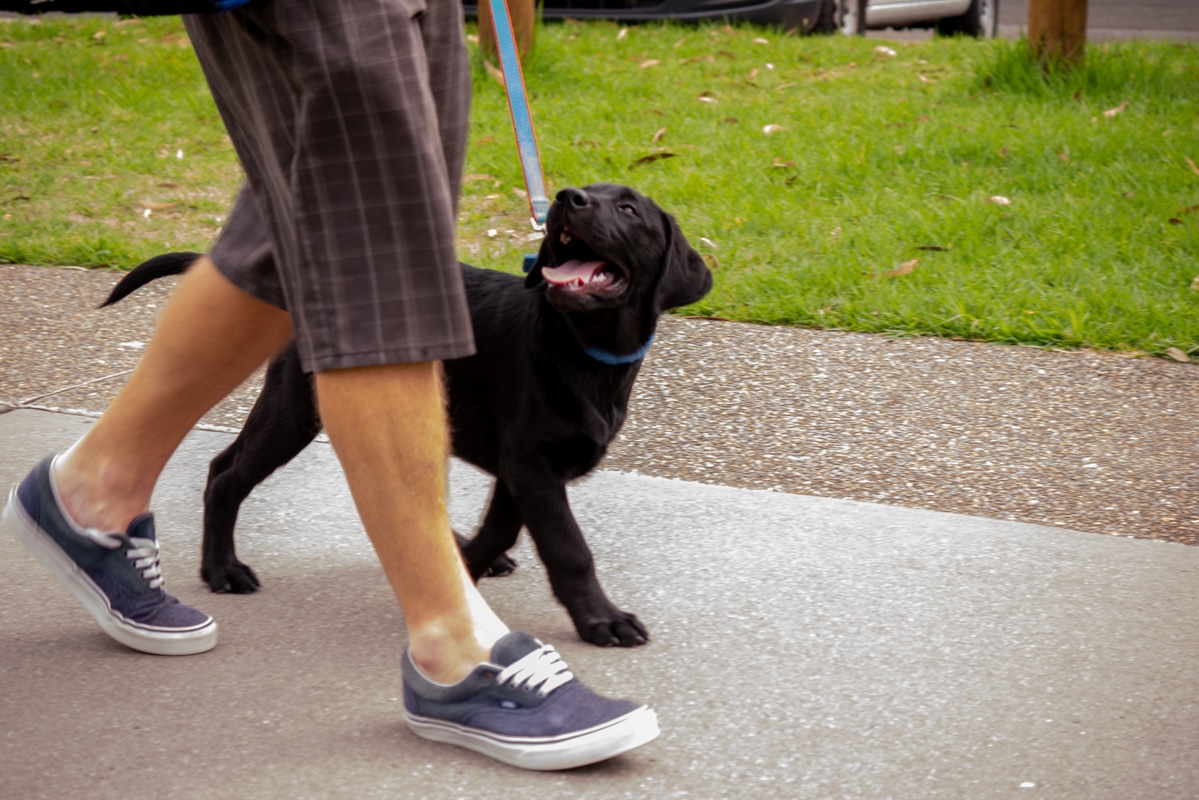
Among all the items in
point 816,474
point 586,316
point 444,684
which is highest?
point 586,316

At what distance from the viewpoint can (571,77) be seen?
8.05m

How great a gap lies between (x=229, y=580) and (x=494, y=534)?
0.60 m

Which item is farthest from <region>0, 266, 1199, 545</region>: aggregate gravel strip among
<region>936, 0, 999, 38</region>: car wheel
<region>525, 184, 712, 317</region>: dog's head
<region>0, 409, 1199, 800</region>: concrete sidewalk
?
<region>936, 0, 999, 38</region>: car wheel

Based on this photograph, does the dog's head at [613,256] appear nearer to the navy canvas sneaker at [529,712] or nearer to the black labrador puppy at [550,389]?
the black labrador puppy at [550,389]

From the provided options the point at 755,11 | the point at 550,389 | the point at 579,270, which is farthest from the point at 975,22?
the point at 550,389

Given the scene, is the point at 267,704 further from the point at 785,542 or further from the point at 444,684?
the point at 785,542

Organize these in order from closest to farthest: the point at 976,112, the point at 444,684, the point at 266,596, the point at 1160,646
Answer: the point at 444,684
the point at 1160,646
the point at 266,596
the point at 976,112

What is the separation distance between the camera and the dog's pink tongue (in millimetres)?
2787

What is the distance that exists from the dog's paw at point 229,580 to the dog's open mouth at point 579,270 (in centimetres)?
93

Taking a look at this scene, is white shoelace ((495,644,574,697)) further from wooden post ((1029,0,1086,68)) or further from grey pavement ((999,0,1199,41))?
grey pavement ((999,0,1199,41))

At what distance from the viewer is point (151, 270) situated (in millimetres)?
2996

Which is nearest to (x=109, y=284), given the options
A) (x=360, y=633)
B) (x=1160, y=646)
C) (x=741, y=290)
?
(x=741, y=290)

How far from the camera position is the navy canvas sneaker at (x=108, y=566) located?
8.13 feet

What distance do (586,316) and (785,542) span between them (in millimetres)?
796
